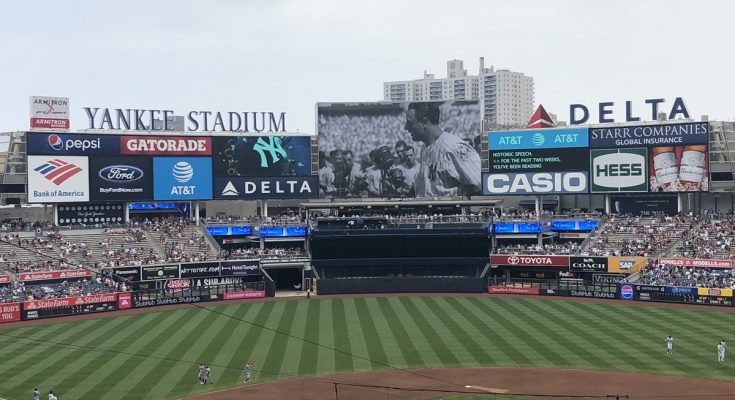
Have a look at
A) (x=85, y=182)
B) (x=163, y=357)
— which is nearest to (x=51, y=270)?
(x=85, y=182)

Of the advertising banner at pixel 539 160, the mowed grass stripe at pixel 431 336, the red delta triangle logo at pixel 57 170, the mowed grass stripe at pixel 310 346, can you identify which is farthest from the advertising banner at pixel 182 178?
the advertising banner at pixel 539 160

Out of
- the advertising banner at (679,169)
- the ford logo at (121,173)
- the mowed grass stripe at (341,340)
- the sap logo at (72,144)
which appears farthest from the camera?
the ford logo at (121,173)

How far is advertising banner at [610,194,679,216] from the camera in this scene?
265ft

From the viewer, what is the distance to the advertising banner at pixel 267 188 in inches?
3254

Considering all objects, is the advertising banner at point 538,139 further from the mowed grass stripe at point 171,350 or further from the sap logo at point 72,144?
the sap logo at point 72,144

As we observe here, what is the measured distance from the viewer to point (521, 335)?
163 ft

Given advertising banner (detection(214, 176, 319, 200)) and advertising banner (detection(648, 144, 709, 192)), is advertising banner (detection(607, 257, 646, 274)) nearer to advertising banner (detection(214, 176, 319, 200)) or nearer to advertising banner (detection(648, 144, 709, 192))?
Answer: advertising banner (detection(648, 144, 709, 192))

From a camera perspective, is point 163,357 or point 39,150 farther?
point 39,150

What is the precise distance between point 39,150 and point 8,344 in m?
32.0

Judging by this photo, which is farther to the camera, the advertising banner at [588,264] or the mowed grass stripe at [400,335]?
the advertising banner at [588,264]

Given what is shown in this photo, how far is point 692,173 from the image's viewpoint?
77438 millimetres

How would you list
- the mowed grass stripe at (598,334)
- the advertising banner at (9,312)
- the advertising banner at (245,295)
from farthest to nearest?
the advertising banner at (245,295)
the advertising banner at (9,312)
the mowed grass stripe at (598,334)

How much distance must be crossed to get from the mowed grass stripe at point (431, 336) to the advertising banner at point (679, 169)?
30466 mm

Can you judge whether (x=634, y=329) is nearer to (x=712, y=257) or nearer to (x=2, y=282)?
(x=712, y=257)
